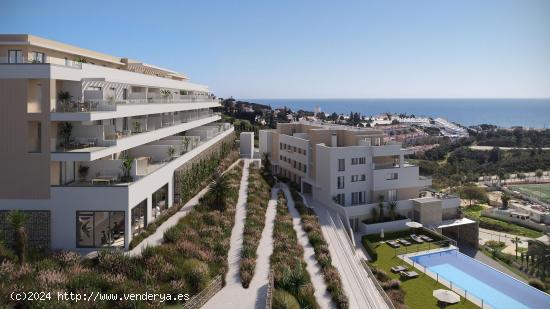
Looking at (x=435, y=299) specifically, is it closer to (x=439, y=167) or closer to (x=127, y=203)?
(x=127, y=203)

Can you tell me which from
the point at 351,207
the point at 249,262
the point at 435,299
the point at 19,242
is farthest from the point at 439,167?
the point at 19,242

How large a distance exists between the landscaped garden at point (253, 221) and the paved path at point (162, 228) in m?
4.00

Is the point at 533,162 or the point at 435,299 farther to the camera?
the point at 533,162

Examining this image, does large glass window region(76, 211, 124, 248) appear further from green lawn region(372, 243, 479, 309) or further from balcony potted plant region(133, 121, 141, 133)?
→ green lawn region(372, 243, 479, 309)

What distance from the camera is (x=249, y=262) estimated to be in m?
19.5

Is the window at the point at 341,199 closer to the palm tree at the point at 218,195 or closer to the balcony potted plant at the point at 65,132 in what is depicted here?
the palm tree at the point at 218,195

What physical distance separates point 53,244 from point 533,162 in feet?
346

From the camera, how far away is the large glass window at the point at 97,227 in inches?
774

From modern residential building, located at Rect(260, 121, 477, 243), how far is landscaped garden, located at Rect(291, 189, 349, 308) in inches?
193

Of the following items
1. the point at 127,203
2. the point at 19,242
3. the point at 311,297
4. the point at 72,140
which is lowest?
the point at 311,297

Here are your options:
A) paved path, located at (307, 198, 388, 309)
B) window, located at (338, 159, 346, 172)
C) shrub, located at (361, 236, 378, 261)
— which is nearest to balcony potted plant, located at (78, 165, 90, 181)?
paved path, located at (307, 198, 388, 309)

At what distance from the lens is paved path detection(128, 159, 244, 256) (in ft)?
65.0

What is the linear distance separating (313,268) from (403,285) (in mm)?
7828

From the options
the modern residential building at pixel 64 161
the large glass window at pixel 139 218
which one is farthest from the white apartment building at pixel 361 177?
the modern residential building at pixel 64 161
